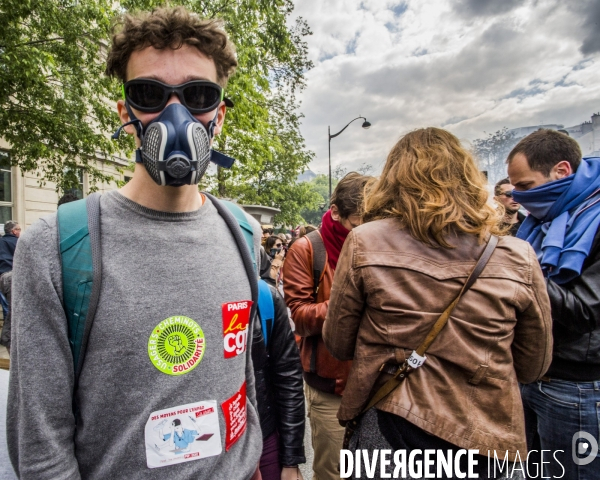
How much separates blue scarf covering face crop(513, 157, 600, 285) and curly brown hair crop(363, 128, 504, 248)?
0.50 metres

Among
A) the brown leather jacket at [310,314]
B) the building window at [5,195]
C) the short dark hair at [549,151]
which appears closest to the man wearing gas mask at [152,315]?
the brown leather jacket at [310,314]

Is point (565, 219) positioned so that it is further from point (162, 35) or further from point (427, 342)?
point (162, 35)

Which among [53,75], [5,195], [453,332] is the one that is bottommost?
[453,332]

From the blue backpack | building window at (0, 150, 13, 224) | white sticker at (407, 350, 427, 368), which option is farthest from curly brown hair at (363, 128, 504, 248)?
building window at (0, 150, 13, 224)

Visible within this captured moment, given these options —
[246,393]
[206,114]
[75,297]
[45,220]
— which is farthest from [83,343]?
[206,114]

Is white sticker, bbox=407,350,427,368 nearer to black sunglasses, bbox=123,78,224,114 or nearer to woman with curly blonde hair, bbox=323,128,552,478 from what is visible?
woman with curly blonde hair, bbox=323,128,552,478

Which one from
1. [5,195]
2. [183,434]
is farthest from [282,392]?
[5,195]

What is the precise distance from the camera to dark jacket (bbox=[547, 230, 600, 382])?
5.55 ft

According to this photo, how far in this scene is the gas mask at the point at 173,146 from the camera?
1.13 m

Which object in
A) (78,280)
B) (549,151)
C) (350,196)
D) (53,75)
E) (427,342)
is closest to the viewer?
(78,280)

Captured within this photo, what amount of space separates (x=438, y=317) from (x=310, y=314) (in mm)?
952

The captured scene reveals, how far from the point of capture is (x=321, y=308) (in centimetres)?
220

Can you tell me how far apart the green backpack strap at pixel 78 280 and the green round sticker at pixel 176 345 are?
0.17 meters

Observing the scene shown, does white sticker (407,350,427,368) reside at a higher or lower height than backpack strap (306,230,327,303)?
lower
